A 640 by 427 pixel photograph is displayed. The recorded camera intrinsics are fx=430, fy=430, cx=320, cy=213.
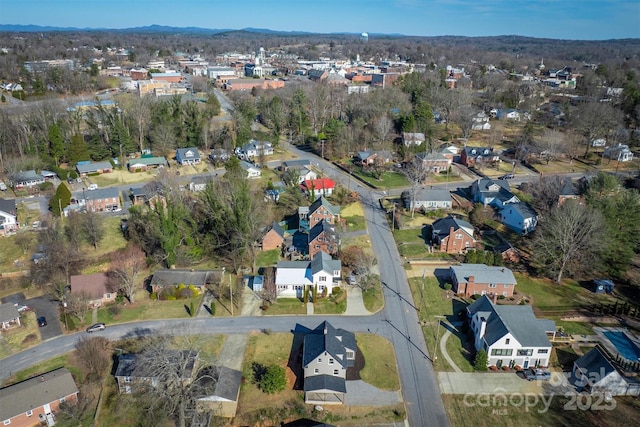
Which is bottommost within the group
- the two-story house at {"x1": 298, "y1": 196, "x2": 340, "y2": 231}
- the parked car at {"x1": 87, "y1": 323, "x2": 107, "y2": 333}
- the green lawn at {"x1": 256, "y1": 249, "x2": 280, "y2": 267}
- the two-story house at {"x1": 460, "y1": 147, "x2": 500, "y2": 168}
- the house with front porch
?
the parked car at {"x1": 87, "y1": 323, "x2": 107, "y2": 333}

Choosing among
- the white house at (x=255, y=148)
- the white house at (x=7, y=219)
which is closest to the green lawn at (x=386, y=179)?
the white house at (x=255, y=148)

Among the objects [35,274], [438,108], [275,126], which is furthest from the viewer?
[438,108]

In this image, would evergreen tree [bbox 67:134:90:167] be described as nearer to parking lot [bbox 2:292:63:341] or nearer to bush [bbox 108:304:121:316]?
parking lot [bbox 2:292:63:341]

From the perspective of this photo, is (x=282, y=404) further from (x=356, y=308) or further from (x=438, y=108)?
(x=438, y=108)

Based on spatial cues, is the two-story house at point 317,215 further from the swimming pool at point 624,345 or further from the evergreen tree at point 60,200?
the evergreen tree at point 60,200

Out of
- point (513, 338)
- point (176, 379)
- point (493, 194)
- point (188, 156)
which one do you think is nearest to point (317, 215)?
point (493, 194)

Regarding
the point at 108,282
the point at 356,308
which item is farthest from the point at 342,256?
the point at 108,282

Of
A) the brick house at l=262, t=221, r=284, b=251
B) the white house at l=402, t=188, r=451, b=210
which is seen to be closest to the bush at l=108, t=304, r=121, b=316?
the brick house at l=262, t=221, r=284, b=251
